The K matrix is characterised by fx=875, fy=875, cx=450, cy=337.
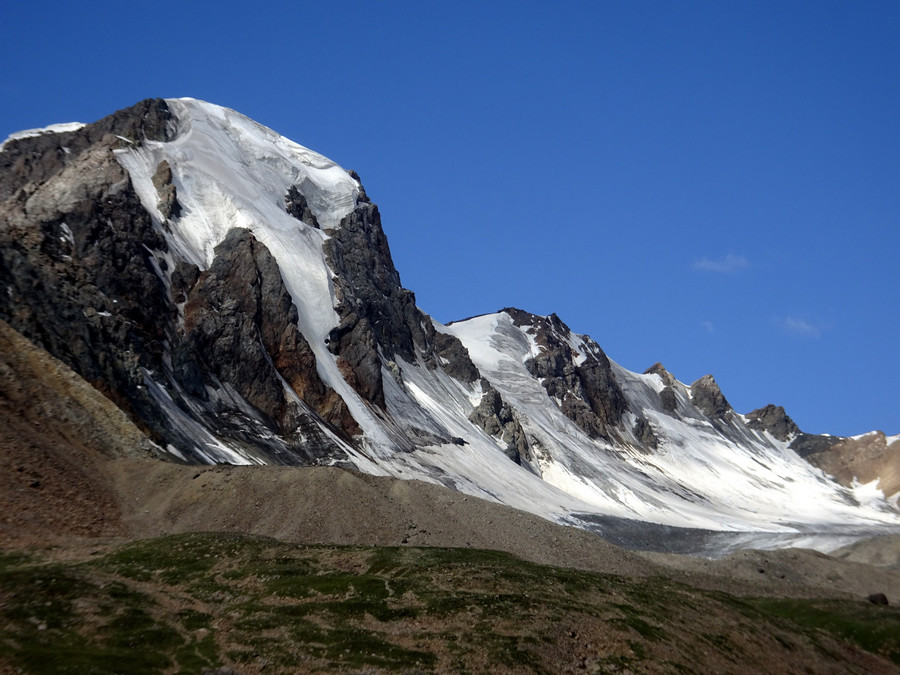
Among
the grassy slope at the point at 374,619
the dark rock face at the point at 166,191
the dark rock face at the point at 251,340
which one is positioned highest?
the dark rock face at the point at 166,191

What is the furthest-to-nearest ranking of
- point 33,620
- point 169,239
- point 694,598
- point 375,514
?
point 169,239 < point 375,514 < point 694,598 < point 33,620

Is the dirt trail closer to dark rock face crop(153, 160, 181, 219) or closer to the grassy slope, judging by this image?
the grassy slope

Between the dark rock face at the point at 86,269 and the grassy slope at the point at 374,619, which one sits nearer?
the grassy slope at the point at 374,619

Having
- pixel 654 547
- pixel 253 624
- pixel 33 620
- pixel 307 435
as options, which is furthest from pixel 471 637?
pixel 654 547

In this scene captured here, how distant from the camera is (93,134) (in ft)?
647

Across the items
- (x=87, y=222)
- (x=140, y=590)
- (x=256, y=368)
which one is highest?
(x=87, y=222)

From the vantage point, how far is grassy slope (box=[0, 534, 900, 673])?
45.7m

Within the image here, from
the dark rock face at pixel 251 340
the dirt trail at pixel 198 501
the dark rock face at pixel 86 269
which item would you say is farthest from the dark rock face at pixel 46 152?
the dirt trail at pixel 198 501

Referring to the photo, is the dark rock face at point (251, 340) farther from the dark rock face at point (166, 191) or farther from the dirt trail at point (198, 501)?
the dirt trail at point (198, 501)

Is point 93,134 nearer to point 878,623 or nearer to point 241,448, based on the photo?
point 241,448

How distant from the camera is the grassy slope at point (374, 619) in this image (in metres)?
45.7

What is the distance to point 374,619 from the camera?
55.9 m

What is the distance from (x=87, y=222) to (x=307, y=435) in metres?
52.5

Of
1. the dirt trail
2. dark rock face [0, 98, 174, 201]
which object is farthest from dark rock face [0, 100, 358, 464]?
the dirt trail
